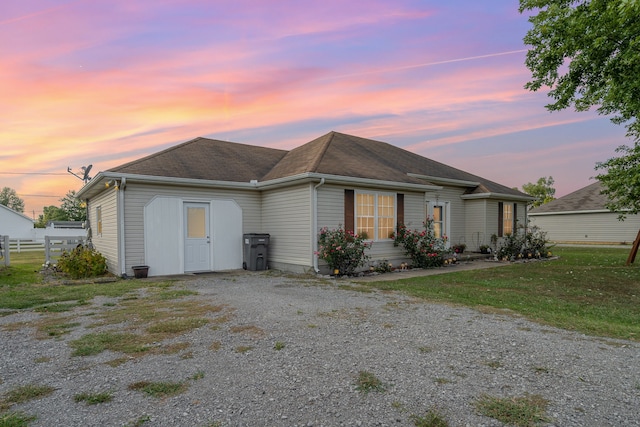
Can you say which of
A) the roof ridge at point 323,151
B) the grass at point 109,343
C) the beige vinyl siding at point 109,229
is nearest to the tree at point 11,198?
the beige vinyl siding at point 109,229

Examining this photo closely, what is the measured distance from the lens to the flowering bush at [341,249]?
10.1 meters

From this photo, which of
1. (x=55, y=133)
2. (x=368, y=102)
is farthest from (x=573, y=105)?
(x=55, y=133)

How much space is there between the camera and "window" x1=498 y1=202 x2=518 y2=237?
16406 mm

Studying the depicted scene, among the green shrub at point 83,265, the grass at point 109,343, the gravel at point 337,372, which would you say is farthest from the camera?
the green shrub at point 83,265

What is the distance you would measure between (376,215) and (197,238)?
5.65 meters

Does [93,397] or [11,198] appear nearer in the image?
[93,397]

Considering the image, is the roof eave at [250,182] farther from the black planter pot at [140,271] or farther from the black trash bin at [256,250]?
the black planter pot at [140,271]

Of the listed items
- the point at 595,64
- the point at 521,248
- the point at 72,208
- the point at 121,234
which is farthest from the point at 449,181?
the point at 72,208

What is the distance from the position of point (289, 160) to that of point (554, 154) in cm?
1469

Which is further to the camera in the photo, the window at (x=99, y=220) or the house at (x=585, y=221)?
the house at (x=585, y=221)

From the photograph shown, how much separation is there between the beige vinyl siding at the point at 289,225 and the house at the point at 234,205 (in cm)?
3

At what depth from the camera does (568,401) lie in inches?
112

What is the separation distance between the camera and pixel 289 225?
11.1 m

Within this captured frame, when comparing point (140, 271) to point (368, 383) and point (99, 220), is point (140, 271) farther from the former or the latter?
point (368, 383)
